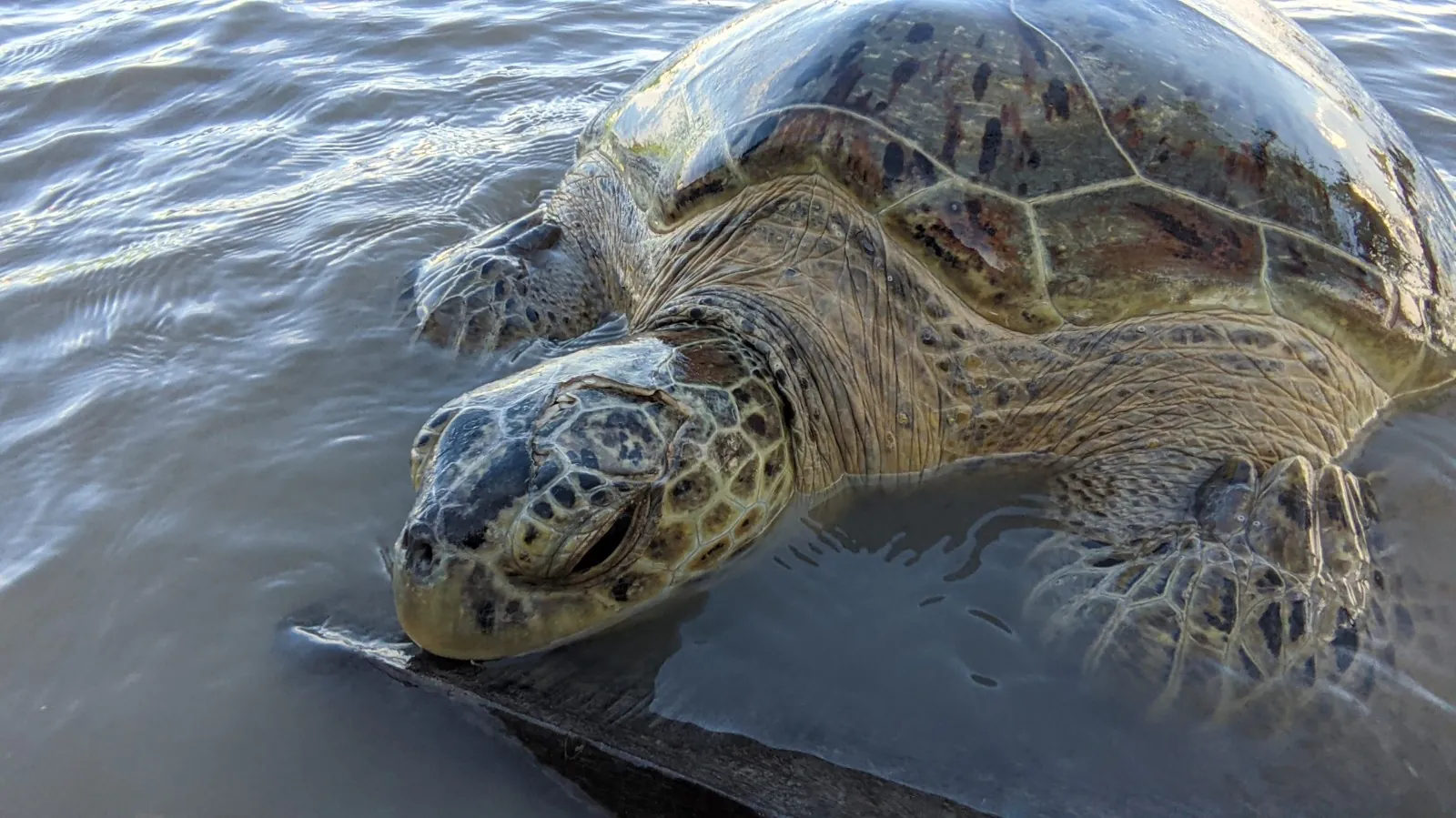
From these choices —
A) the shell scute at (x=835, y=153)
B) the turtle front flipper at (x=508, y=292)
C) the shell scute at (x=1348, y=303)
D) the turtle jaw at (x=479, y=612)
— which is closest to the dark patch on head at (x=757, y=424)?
the turtle jaw at (x=479, y=612)

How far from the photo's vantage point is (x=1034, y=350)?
242 cm

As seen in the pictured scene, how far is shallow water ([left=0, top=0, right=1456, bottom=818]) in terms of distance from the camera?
1.73 metres

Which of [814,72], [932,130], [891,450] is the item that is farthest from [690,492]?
[814,72]

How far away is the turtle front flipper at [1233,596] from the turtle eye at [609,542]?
3.29 feet

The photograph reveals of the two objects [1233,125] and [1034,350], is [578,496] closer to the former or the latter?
[1034,350]

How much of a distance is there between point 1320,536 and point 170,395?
11.0ft

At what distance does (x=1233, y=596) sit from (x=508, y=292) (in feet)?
8.39

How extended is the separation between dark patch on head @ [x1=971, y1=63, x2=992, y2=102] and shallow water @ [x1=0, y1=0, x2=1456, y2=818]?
1.16 meters

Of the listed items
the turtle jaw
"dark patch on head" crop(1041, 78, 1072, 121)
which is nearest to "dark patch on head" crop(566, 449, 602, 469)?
the turtle jaw

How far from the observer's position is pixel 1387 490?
2.41m

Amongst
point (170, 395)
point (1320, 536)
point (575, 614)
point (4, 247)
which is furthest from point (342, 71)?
point (1320, 536)

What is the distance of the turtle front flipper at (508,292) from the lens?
314cm

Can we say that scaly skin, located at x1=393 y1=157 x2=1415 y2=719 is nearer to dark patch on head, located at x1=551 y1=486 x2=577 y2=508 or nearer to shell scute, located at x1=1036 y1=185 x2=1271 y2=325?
dark patch on head, located at x1=551 y1=486 x2=577 y2=508

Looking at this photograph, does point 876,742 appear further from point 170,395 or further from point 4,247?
point 4,247
